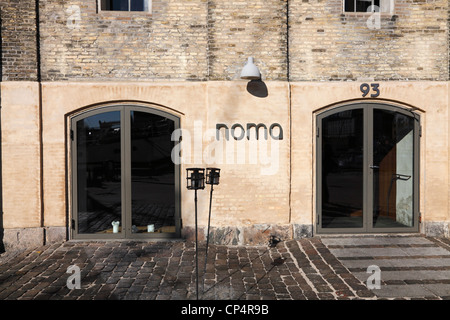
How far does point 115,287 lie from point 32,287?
1.15 metres

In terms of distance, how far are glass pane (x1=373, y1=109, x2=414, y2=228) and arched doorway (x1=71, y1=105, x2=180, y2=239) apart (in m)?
4.14

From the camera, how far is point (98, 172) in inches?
274

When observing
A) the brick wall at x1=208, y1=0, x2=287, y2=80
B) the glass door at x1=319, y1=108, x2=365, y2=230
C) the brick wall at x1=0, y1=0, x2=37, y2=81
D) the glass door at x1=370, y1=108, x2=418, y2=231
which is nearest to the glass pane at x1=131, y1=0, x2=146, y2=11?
the brick wall at x1=208, y1=0, x2=287, y2=80

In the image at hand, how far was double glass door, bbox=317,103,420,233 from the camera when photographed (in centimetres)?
710

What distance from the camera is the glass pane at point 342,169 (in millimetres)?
7117

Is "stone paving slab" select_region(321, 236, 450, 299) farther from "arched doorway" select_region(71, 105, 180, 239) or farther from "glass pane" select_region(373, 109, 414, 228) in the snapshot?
"arched doorway" select_region(71, 105, 180, 239)

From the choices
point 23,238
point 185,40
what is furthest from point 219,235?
point 185,40

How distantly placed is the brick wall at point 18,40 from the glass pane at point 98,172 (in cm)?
149

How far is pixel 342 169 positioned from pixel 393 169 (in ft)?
3.84

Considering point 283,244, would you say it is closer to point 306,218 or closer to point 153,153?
point 306,218

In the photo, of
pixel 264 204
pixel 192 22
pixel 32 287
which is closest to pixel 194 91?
pixel 192 22

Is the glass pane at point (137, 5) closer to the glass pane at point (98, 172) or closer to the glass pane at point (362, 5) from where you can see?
the glass pane at point (98, 172)

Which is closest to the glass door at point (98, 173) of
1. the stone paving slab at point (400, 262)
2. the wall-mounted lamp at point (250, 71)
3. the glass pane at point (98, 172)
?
the glass pane at point (98, 172)

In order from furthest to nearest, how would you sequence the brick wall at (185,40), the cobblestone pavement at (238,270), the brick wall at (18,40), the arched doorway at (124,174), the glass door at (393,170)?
1. the glass door at (393,170)
2. the arched doorway at (124,174)
3. the brick wall at (185,40)
4. the brick wall at (18,40)
5. the cobblestone pavement at (238,270)
